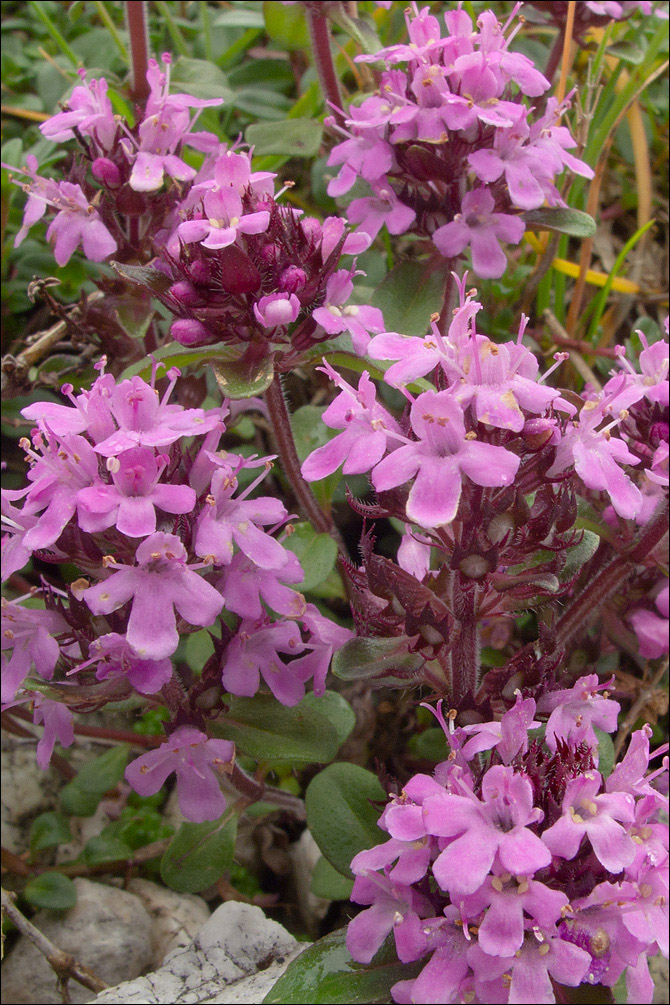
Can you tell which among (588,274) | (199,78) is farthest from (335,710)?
(199,78)

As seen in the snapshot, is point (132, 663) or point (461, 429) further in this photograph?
point (132, 663)

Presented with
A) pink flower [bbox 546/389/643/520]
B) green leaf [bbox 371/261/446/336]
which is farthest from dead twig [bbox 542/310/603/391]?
pink flower [bbox 546/389/643/520]

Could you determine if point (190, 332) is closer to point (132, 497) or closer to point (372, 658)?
point (132, 497)

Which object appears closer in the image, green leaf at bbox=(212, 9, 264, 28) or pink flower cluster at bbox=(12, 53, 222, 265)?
pink flower cluster at bbox=(12, 53, 222, 265)

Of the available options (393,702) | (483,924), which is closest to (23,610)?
(483,924)

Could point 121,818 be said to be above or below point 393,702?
below

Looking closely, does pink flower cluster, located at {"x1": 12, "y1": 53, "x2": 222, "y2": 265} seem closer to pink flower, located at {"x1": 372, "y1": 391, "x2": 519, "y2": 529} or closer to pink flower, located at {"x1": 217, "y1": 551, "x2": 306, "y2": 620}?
pink flower, located at {"x1": 217, "y1": 551, "x2": 306, "y2": 620}

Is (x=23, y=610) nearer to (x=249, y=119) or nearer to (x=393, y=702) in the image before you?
(x=393, y=702)
